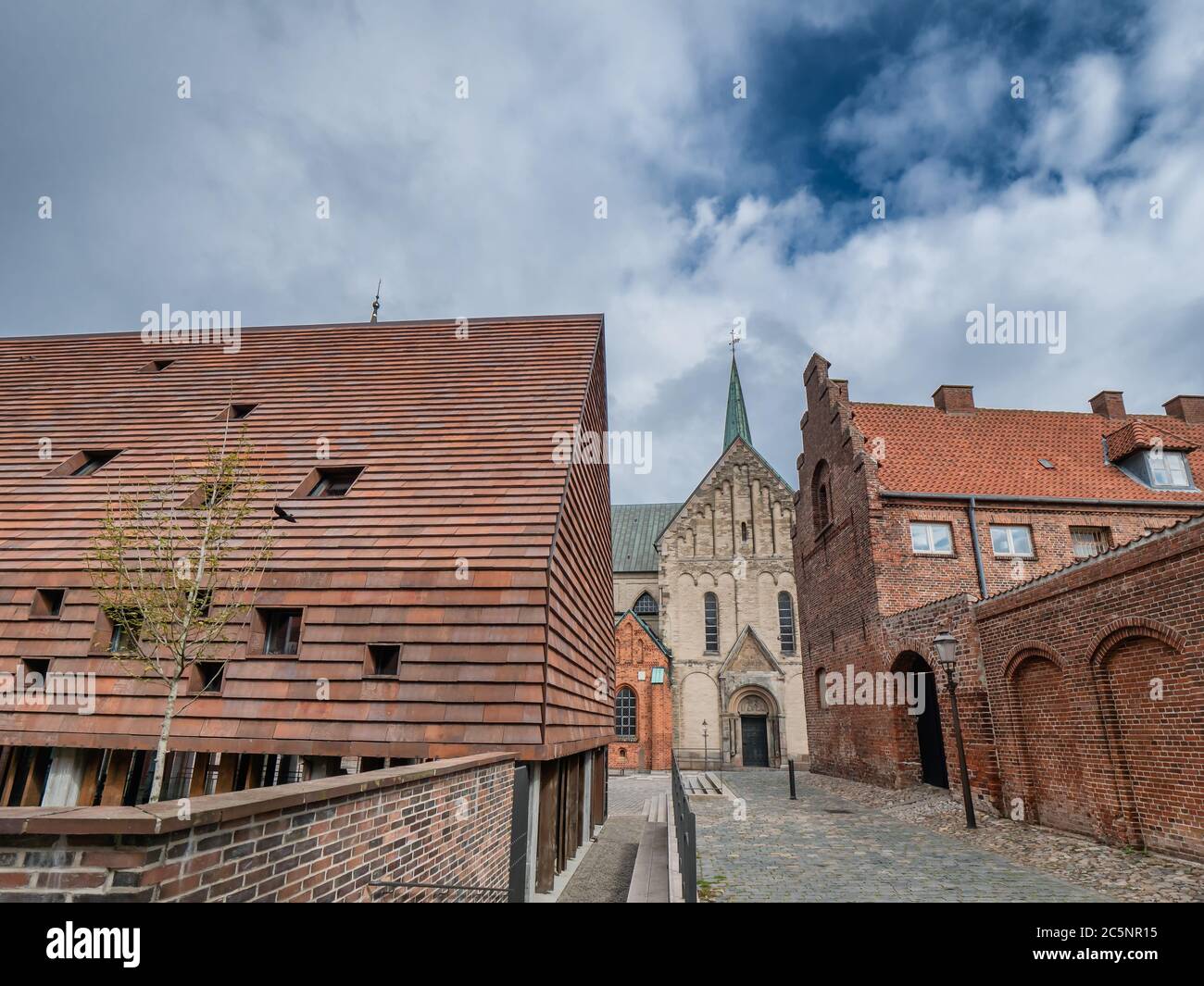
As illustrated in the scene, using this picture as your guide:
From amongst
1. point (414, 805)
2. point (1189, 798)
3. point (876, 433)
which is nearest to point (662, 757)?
point (876, 433)

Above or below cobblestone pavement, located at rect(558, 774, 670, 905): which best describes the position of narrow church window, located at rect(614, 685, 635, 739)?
above

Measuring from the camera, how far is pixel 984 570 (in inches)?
672

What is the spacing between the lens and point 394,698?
7.48 meters

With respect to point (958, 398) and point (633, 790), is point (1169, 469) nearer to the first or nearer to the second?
point (958, 398)

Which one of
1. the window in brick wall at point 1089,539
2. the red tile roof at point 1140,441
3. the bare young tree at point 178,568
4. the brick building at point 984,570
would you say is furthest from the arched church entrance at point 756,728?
the bare young tree at point 178,568

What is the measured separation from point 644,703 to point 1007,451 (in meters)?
18.6

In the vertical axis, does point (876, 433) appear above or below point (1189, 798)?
above

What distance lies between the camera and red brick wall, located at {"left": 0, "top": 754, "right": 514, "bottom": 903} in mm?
2100

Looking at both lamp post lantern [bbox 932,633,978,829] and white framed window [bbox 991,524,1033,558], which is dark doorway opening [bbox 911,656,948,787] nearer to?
lamp post lantern [bbox 932,633,978,829]

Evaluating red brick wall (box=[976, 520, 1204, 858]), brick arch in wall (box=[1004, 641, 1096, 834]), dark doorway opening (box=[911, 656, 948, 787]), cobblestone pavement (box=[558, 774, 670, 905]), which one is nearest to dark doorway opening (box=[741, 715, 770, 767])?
cobblestone pavement (box=[558, 774, 670, 905])

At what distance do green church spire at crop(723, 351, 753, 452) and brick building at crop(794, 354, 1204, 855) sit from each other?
23016 millimetres

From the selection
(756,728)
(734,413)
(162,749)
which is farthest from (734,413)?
(162,749)

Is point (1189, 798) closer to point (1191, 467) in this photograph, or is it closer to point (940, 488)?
point (940, 488)
